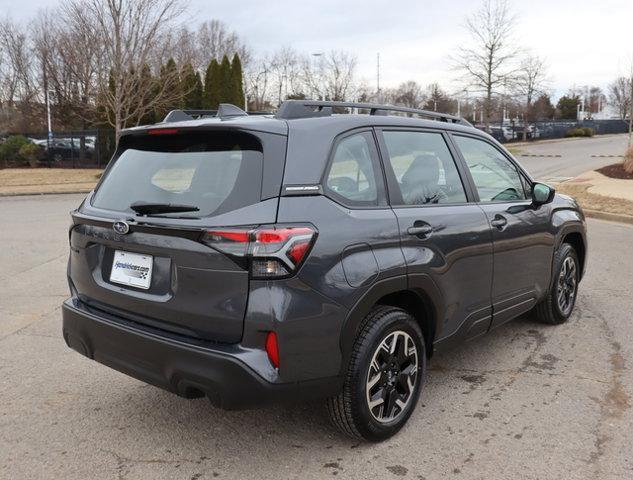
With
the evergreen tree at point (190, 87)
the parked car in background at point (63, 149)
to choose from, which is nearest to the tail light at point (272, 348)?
the evergreen tree at point (190, 87)

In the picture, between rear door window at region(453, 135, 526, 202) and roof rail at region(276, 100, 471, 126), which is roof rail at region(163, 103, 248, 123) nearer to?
roof rail at region(276, 100, 471, 126)

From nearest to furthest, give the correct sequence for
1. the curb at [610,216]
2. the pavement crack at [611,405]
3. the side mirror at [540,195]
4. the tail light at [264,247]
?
the tail light at [264,247]
the pavement crack at [611,405]
the side mirror at [540,195]
the curb at [610,216]

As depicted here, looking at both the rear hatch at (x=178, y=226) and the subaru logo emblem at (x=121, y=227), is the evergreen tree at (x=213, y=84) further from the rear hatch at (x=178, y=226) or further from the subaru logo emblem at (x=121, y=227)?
the subaru logo emblem at (x=121, y=227)

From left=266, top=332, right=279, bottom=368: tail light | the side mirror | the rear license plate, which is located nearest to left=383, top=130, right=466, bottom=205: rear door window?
the side mirror

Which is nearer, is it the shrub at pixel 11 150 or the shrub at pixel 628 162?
the shrub at pixel 628 162

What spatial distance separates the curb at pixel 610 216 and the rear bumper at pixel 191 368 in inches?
411

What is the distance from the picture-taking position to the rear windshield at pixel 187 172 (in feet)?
9.38

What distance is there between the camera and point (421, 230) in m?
3.37

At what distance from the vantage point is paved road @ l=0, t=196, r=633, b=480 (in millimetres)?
3016

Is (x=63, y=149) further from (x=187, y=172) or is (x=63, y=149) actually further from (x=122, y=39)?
(x=187, y=172)

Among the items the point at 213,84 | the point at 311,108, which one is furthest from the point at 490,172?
the point at 213,84

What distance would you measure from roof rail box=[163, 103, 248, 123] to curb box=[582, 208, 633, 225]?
1004 cm

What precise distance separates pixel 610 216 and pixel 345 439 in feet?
34.2

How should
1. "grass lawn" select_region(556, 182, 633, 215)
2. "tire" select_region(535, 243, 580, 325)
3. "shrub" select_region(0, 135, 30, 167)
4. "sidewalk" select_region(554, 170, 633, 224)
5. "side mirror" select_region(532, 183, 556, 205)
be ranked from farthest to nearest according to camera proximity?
"shrub" select_region(0, 135, 30, 167) → "grass lawn" select_region(556, 182, 633, 215) → "sidewalk" select_region(554, 170, 633, 224) → "tire" select_region(535, 243, 580, 325) → "side mirror" select_region(532, 183, 556, 205)
